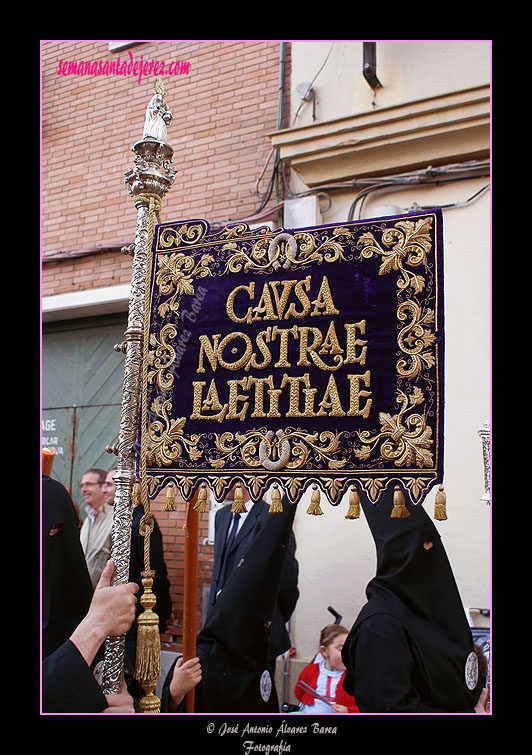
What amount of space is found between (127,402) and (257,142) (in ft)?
13.7

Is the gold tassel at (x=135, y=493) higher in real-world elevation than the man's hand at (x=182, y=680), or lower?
higher

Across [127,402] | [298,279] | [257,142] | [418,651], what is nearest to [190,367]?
[127,402]

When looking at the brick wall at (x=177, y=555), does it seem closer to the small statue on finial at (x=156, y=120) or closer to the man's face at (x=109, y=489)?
the man's face at (x=109, y=489)

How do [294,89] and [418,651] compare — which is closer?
[418,651]

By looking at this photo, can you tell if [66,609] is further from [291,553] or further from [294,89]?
[294,89]

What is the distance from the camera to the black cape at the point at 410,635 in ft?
9.93

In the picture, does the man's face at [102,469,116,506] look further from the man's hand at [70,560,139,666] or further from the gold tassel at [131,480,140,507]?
the man's hand at [70,560,139,666]

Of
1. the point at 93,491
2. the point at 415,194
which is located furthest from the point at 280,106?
the point at 93,491

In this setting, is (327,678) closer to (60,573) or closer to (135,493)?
(60,573)

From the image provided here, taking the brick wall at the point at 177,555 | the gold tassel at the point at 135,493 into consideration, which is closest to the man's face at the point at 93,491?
the brick wall at the point at 177,555

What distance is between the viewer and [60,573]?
10.6 ft

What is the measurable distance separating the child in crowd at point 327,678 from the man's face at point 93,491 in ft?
7.88

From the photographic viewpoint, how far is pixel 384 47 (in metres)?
5.84

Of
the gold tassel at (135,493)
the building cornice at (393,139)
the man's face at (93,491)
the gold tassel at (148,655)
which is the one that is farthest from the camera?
the man's face at (93,491)
